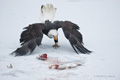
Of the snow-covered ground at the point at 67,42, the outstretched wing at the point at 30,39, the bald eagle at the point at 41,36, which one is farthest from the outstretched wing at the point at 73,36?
the outstretched wing at the point at 30,39

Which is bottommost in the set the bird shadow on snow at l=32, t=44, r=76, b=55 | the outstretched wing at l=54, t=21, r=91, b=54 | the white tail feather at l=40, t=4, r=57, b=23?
the bird shadow on snow at l=32, t=44, r=76, b=55

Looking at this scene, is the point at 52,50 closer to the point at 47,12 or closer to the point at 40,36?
the point at 40,36

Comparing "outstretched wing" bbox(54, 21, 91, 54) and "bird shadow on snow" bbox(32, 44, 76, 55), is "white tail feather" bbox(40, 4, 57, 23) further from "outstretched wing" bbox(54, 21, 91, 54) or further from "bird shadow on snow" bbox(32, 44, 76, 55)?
"bird shadow on snow" bbox(32, 44, 76, 55)

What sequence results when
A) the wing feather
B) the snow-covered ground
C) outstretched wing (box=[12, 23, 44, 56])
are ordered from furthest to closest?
the wing feather
outstretched wing (box=[12, 23, 44, 56])
the snow-covered ground

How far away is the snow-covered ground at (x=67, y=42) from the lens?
4301 mm

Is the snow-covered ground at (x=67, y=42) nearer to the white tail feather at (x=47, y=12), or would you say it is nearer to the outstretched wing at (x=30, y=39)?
the outstretched wing at (x=30, y=39)

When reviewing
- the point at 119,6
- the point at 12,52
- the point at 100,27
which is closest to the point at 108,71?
the point at 12,52

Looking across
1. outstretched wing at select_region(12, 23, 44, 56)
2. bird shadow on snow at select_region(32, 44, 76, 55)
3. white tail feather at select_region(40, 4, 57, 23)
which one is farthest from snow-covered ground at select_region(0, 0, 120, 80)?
white tail feather at select_region(40, 4, 57, 23)

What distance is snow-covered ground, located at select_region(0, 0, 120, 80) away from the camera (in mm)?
4301

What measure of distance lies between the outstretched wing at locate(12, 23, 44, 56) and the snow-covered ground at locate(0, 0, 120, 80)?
0.17 metres

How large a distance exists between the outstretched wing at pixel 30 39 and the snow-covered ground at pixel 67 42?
17 centimetres

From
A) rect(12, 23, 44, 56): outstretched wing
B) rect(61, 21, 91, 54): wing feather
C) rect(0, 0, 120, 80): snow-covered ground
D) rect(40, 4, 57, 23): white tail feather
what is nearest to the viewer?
rect(0, 0, 120, 80): snow-covered ground

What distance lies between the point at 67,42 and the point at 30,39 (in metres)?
1.39

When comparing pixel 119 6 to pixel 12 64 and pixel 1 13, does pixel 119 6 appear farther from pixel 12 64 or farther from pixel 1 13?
pixel 12 64
